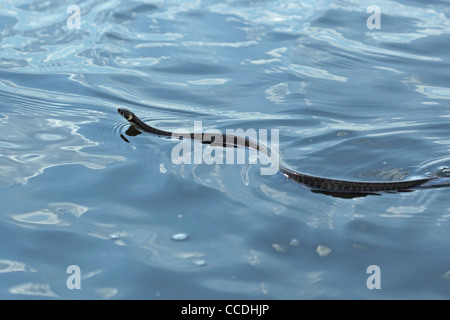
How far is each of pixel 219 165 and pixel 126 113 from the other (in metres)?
2.44

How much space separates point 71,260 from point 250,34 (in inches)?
383

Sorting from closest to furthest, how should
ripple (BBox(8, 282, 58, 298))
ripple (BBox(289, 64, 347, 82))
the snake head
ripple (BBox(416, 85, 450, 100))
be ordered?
ripple (BBox(8, 282, 58, 298)) → the snake head → ripple (BBox(416, 85, 450, 100)) → ripple (BBox(289, 64, 347, 82))

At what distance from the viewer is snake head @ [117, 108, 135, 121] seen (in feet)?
34.7

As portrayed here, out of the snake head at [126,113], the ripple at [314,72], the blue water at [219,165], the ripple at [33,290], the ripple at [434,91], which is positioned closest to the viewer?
the ripple at [33,290]

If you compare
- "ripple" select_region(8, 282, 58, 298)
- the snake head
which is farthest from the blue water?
the snake head

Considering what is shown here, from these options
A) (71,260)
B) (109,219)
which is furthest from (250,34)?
(71,260)

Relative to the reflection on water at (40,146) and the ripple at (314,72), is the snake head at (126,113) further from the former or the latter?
the ripple at (314,72)

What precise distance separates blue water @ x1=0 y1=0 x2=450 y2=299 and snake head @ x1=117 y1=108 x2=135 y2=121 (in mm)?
125

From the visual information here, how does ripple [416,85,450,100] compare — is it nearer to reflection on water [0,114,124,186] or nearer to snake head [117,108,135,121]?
snake head [117,108,135,121]

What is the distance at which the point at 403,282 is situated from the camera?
6.28 meters

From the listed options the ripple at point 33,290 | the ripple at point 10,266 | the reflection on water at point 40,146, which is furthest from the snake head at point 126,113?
the ripple at point 33,290

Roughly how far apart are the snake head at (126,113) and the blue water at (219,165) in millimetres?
125

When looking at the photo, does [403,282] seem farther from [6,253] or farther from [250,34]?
[250,34]

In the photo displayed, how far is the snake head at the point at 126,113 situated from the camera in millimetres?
10578
